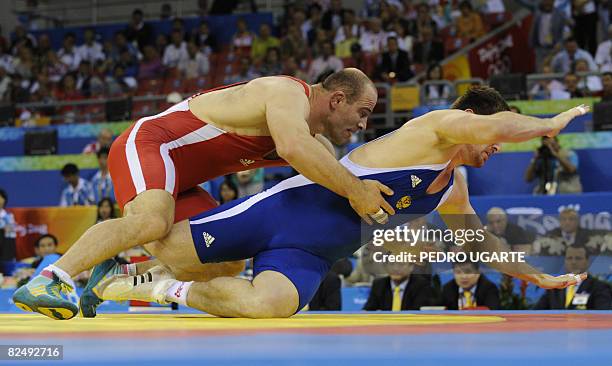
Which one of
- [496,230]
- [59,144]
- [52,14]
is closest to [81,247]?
[496,230]

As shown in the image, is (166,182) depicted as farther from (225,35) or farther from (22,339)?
(225,35)

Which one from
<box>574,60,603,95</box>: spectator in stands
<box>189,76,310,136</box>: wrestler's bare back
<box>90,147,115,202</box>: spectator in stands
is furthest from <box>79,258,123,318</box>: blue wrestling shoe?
<box>574,60,603,95</box>: spectator in stands

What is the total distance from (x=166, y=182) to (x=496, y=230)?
307 cm

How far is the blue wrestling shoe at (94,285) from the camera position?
3.88 meters

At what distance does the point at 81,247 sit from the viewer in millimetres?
3490

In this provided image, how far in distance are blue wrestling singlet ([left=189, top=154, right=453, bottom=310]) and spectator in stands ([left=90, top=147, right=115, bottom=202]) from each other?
534 cm

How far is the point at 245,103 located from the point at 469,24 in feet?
29.9

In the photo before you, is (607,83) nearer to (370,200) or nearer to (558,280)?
(558,280)

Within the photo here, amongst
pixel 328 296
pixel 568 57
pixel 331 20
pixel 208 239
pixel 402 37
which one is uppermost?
pixel 331 20

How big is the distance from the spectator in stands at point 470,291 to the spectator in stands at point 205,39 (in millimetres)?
9164

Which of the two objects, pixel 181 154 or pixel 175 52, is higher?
pixel 175 52

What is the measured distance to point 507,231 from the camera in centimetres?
627

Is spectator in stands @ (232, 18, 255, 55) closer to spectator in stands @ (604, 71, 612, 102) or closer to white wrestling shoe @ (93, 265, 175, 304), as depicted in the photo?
spectator in stands @ (604, 71, 612, 102)

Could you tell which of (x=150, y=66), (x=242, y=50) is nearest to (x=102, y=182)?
(x=242, y=50)
